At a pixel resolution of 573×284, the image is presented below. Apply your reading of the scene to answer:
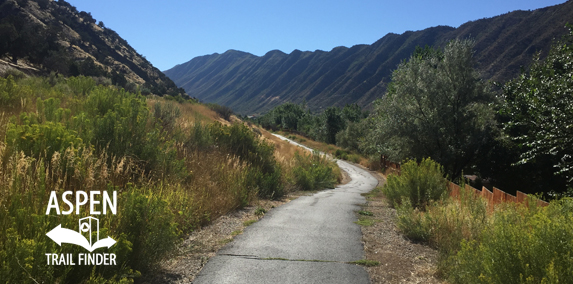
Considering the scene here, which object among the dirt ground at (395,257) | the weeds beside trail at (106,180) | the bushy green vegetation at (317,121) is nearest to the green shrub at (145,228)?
the weeds beside trail at (106,180)

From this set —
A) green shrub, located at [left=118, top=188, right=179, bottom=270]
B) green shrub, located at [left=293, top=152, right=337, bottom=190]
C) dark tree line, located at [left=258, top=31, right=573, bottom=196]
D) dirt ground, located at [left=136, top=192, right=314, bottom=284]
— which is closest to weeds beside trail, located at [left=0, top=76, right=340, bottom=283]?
green shrub, located at [left=118, top=188, right=179, bottom=270]

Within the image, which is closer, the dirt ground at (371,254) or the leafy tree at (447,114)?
the dirt ground at (371,254)

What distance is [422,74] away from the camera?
66.1 ft

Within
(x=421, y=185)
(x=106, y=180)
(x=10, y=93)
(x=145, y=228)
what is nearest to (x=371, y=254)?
(x=145, y=228)

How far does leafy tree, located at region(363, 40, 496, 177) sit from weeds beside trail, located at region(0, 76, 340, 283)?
37.3 feet

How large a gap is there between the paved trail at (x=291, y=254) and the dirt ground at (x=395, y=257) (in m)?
0.19

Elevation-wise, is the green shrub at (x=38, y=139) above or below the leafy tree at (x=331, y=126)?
below

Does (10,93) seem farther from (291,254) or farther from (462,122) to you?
(462,122)

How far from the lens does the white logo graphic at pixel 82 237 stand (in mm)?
3138

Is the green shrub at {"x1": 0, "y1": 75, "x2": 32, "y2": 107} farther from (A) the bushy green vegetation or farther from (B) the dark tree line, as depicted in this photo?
(A) the bushy green vegetation

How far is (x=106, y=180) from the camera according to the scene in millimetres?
5270

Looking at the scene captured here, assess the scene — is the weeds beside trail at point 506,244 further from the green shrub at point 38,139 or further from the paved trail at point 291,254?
the green shrub at point 38,139

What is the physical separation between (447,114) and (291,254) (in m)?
17.1

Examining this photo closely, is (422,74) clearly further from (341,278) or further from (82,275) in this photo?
(82,275)
